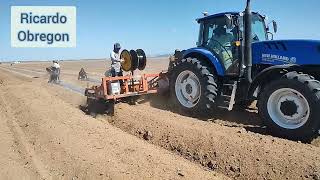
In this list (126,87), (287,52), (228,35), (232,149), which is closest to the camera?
(232,149)

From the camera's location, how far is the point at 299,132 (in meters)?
6.83

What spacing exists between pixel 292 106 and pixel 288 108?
79mm

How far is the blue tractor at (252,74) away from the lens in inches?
273

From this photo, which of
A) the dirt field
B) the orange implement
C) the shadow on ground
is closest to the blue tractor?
the shadow on ground

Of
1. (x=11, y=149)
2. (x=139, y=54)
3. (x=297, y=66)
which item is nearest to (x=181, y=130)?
(x=297, y=66)

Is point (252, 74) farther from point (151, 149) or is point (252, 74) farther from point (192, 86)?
point (151, 149)

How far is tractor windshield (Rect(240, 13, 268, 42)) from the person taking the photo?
8906 millimetres

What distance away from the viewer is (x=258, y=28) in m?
9.08

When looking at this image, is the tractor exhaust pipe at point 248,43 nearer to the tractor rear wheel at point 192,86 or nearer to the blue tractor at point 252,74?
the blue tractor at point 252,74

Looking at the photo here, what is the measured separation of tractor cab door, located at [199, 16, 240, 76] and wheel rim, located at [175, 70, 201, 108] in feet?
2.44

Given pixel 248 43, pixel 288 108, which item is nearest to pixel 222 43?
pixel 248 43

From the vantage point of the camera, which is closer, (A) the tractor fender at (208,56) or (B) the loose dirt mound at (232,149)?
(B) the loose dirt mound at (232,149)

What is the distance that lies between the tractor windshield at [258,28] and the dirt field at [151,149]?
65.3 inches

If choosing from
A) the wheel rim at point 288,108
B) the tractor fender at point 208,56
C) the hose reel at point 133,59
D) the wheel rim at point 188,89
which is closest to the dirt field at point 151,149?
the wheel rim at point 288,108
